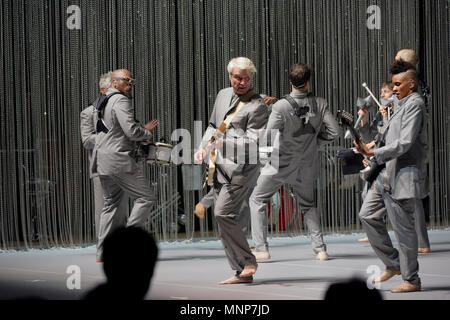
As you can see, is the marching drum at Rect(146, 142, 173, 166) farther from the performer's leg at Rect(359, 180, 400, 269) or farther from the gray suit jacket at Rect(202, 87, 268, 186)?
the performer's leg at Rect(359, 180, 400, 269)

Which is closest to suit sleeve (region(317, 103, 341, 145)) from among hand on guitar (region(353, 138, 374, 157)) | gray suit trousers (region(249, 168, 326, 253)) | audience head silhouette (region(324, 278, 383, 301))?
gray suit trousers (region(249, 168, 326, 253))

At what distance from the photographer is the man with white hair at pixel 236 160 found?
5.35m

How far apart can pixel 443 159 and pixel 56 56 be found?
4738 millimetres

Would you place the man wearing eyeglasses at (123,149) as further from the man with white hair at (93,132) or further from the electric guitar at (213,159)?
the electric guitar at (213,159)

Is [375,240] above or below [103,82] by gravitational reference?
below

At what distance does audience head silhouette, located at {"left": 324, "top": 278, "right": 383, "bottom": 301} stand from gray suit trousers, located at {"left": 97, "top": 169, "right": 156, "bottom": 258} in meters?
4.50

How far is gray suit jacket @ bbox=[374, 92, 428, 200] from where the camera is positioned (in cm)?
482

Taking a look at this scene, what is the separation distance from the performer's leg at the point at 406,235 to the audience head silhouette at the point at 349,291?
2883 millimetres

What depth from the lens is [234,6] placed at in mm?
9016

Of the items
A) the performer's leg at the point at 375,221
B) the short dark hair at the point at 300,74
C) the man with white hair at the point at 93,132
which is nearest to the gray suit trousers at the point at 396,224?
the performer's leg at the point at 375,221

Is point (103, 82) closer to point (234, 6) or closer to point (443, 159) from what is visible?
point (234, 6)
